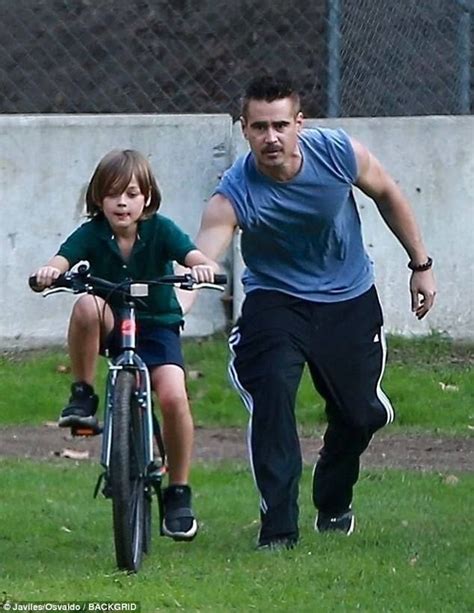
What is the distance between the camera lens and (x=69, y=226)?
1065 cm

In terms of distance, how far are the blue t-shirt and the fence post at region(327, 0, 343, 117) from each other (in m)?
4.66

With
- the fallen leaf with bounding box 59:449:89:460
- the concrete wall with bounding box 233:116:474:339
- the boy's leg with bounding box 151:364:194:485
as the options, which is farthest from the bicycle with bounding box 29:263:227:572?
the concrete wall with bounding box 233:116:474:339

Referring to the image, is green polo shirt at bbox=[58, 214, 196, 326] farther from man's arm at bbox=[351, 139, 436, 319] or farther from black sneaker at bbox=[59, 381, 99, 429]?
man's arm at bbox=[351, 139, 436, 319]

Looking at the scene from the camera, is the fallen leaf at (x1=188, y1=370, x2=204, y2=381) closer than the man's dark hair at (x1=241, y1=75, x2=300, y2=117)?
No

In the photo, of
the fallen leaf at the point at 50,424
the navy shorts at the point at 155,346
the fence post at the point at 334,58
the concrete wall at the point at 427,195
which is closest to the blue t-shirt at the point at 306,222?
the navy shorts at the point at 155,346

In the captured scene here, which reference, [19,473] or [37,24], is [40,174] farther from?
[19,473]

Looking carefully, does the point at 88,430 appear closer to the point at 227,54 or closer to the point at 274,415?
the point at 274,415

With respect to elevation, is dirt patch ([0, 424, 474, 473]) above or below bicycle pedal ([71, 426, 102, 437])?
below

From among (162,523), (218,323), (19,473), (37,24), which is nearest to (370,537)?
(162,523)

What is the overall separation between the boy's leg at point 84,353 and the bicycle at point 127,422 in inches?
1.9

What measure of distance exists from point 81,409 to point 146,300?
457 millimetres

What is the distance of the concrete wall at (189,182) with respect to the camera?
1062 cm

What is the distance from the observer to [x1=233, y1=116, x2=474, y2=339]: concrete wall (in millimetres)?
10695

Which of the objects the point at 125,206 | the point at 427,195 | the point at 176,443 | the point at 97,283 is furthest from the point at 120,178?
the point at 427,195
